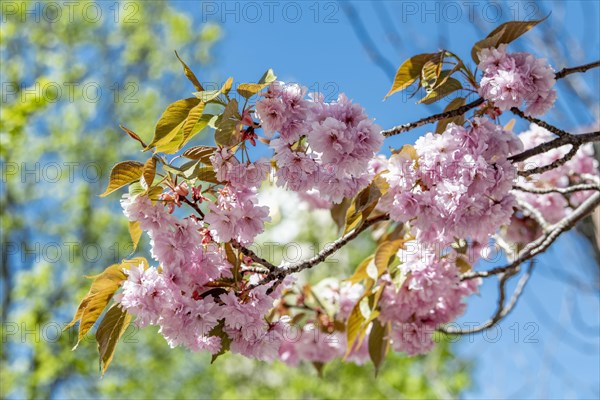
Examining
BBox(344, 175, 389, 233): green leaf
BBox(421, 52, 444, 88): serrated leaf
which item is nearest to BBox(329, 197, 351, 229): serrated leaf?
BBox(344, 175, 389, 233): green leaf

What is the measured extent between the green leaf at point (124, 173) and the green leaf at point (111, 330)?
27cm

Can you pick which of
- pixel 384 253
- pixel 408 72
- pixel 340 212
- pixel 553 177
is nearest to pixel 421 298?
pixel 384 253

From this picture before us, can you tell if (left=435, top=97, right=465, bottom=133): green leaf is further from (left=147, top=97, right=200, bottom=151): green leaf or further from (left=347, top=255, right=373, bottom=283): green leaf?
(left=147, top=97, right=200, bottom=151): green leaf

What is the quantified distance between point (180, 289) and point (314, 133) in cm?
38

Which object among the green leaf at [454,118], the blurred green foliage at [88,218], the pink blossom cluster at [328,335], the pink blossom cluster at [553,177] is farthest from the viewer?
the blurred green foliage at [88,218]

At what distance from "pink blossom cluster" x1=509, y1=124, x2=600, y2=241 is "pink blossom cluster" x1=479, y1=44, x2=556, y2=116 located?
36.8 inches

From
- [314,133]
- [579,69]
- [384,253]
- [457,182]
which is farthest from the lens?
[384,253]

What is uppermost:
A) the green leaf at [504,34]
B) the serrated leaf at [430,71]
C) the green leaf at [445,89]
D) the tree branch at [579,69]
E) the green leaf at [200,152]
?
the green leaf at [504,34]

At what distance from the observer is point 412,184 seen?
3.96 ft

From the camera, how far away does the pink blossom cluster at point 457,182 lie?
1.14 meters

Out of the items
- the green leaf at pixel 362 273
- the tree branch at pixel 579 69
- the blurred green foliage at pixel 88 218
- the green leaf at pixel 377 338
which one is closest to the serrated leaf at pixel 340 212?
the green leaf at pixel 362 273

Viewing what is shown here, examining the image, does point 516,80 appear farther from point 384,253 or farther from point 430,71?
point 384,253

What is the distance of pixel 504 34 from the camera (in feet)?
4.07

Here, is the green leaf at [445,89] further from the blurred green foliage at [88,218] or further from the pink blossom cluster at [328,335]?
the blurred green foliage at [88,218]
